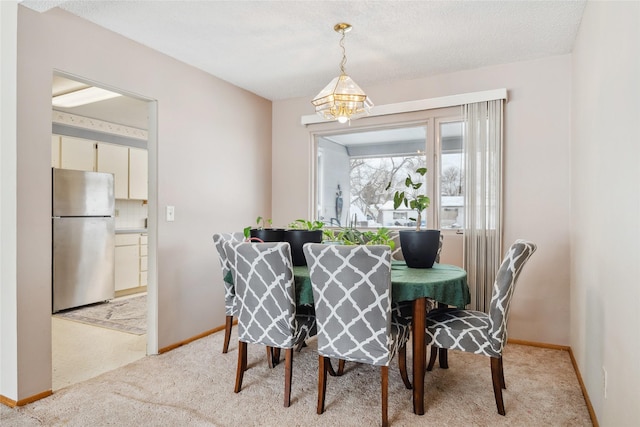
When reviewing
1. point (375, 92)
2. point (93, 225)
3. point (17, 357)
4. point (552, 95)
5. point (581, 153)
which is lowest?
point (17, 357)

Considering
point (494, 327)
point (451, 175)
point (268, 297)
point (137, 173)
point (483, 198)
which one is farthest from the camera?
point (137, 173)

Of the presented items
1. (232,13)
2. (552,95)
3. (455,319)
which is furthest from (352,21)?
(455,319)

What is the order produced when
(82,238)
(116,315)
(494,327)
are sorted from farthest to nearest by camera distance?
(82,238) < (116,315) < (494,327)

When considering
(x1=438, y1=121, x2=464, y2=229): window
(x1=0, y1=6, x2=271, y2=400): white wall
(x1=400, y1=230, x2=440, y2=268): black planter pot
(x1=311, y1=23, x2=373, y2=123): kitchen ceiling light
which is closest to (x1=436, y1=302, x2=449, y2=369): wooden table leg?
(x1=400, y1=230, x2=440, y2=268): black planter pot

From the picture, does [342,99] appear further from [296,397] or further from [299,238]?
[296,397]

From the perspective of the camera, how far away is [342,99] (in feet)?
8.54

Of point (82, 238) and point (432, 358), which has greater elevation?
point (82, 238)

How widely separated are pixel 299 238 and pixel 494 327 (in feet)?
4.14

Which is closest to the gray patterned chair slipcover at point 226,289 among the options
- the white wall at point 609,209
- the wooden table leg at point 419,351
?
the wooden table leg at point 419,351

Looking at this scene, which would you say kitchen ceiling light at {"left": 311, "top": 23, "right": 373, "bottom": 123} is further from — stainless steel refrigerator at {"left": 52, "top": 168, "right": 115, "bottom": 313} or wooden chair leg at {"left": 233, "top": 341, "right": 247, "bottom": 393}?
stainless steel refrigerator at {"left": 52, "top": 168, "right": 115, "bottom": 313}

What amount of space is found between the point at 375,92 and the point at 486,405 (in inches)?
117
